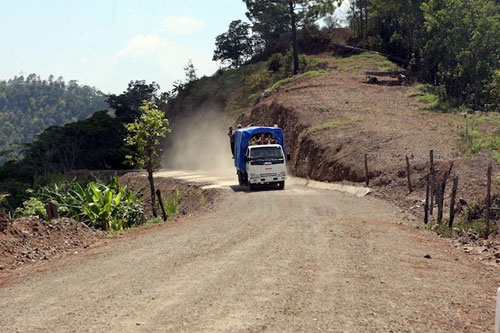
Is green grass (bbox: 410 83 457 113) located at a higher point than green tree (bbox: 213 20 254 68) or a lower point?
lower

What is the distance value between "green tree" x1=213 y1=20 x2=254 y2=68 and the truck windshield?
73048 millimetres

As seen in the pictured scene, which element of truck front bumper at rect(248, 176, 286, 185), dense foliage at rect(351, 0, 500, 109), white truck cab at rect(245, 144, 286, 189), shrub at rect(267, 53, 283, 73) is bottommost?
truck front bumper at rect(248, 176, 286, 185)

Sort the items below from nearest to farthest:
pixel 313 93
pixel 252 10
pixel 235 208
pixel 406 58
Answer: pixel 235 208 < pixel 313 93 < pixel 406 58 < pixel 252 10

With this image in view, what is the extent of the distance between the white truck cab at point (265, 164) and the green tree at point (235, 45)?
240 ft

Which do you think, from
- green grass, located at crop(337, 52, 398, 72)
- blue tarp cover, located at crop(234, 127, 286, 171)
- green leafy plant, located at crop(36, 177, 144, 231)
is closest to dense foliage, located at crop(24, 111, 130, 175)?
green grass, located at crop(337, 52, 398, 72)

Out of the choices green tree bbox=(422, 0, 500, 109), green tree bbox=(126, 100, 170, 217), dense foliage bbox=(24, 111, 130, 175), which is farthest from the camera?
dense foliage bbox=(24, 111, 130, 175)

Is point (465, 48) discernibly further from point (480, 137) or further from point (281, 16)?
point (281, 16)

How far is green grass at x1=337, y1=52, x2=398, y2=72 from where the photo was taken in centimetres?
6237

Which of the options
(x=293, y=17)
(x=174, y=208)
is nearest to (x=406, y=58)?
(x=293, y=17)

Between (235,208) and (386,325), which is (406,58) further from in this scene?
(386,325)

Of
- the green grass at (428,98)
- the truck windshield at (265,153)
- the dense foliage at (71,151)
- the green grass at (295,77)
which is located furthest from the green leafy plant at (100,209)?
the dense foliage at (71,151)

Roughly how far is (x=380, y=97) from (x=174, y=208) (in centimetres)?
2467

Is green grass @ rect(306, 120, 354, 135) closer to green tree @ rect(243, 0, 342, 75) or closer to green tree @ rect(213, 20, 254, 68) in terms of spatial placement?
green tree @ rect(243, 0, 342, 75)

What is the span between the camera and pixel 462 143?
30.4 m
